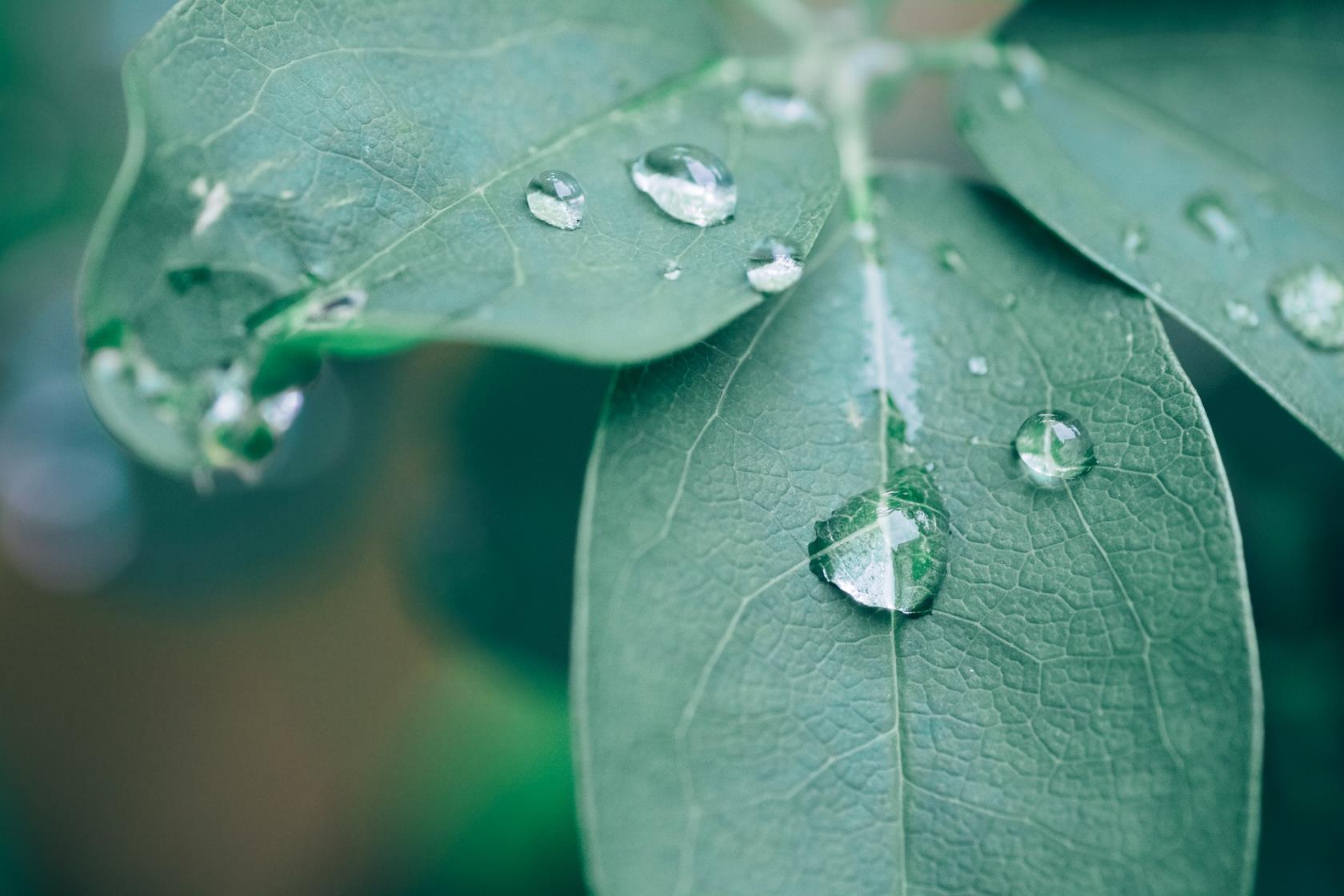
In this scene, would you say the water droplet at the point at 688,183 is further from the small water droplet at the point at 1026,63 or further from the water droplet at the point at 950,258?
the small water droplet at the point at 1026,63

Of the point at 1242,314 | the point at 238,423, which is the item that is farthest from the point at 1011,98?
the point at 238,423

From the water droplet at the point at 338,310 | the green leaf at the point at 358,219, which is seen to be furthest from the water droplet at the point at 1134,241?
the water droplet at the point at 338,310

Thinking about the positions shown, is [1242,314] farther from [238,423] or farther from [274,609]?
[274,609]

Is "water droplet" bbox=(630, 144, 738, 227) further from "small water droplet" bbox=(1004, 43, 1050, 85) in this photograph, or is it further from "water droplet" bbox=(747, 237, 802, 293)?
"small water droplet" bbox=(1004, 43, 1050, 85)

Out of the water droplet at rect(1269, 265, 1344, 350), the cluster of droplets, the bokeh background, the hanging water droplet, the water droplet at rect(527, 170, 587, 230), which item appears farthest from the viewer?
the bokeh background

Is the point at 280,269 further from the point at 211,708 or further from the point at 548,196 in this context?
the point at 211,708

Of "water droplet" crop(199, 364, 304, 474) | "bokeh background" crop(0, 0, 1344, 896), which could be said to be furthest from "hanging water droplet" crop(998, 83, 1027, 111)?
"water droplet" crop(199, 364, 304, 474)
